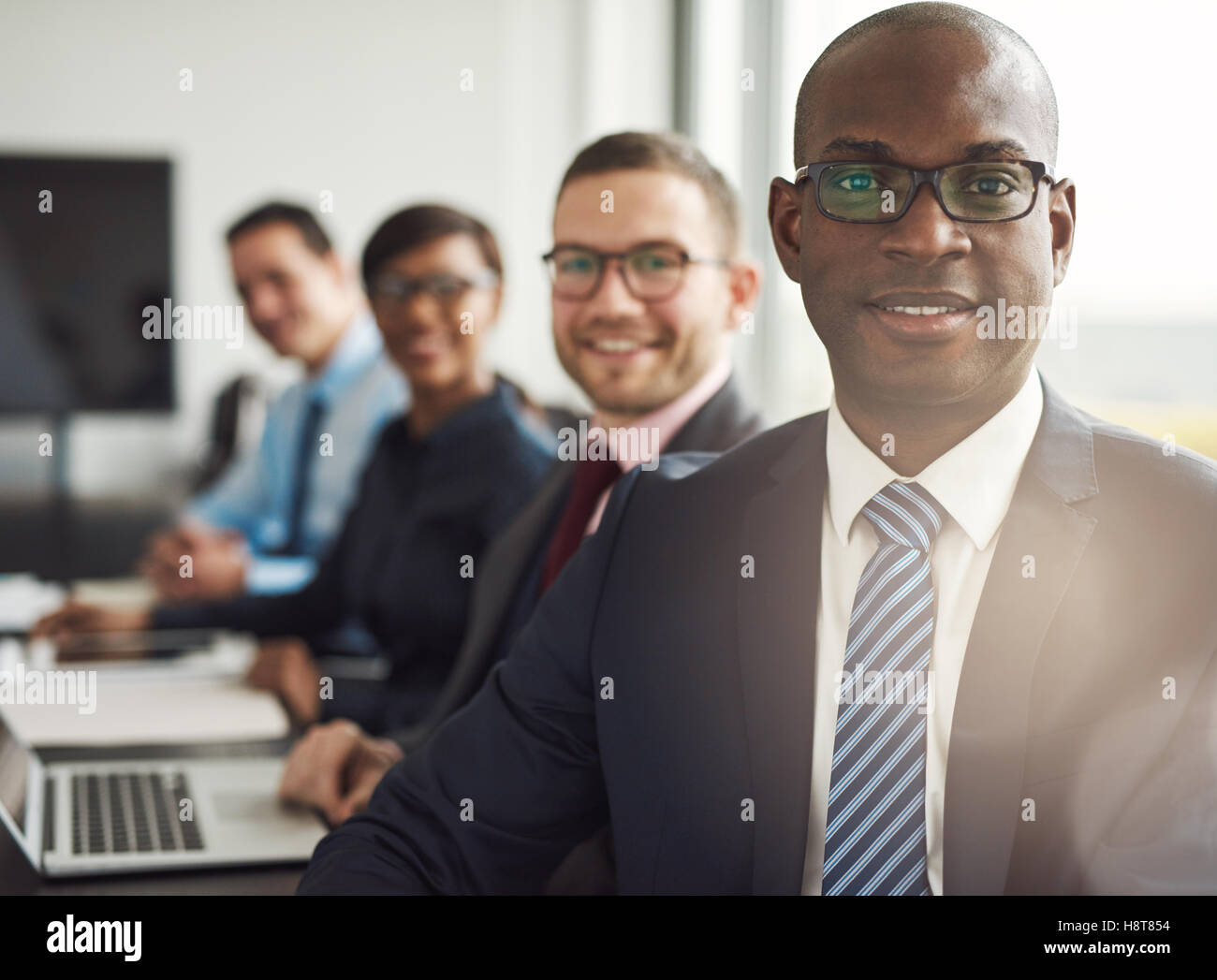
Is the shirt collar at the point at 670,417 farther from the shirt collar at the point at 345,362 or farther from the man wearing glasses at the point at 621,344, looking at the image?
the shirt collar at the point at 345,362

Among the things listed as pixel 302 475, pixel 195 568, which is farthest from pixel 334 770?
pixel 302 475

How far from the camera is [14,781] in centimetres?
121

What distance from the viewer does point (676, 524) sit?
97 centimetres

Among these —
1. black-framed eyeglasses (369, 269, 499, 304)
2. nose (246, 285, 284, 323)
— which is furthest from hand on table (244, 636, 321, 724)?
nose (246, 285, 284, 323)

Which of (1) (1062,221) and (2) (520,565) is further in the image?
(2) (520,565)

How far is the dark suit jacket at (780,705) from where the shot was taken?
83 cm

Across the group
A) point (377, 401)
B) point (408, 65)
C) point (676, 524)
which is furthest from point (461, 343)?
point (408, 65)

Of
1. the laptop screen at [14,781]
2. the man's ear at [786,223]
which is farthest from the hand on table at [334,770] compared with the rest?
the man's ear at [786,223]

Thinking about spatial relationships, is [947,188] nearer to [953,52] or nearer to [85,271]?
[953,52]

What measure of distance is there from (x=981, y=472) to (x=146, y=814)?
85cm

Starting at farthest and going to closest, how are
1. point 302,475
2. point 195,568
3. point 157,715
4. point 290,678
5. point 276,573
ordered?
point 302,475
point 276,573
point 195,568
point 290,678
point 157,715

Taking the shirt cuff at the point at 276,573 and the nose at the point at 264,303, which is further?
the nose at the point at 264,303
